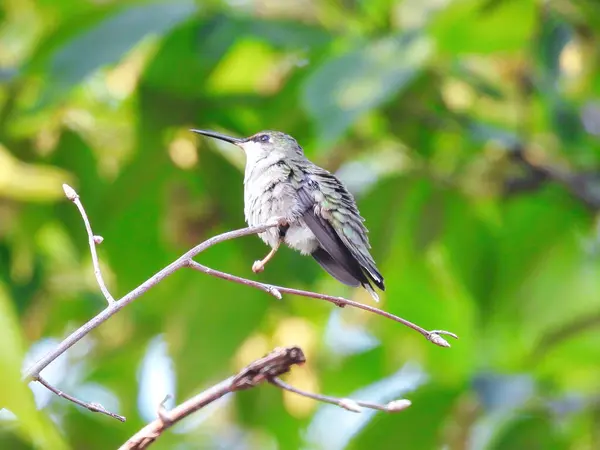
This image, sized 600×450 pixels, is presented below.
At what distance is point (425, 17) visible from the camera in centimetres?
346

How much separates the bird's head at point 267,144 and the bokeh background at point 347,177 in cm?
11

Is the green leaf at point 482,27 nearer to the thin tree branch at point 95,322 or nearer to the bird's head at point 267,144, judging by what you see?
the bird's head at point 267,144

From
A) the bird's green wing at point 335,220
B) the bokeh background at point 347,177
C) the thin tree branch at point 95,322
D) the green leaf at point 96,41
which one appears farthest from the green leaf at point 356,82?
the thin tree branch at point 95,322

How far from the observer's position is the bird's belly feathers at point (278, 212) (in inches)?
87.3

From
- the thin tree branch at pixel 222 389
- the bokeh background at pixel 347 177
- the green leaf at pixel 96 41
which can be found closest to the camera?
the thin tree branch at pixel 222 389

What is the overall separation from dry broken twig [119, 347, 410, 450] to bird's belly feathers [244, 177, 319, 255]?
84 cm

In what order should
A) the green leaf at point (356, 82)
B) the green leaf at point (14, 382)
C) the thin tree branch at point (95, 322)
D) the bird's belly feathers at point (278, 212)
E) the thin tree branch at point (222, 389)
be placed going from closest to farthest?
1. the green leaf at point (14, 382)
2. the thin tree branch at point (95, 322)
3. the thin tree branch at point (222, 389)
4. the bird's belly feathers at point (278, 212)
5. the green leaf at point (356, 82)

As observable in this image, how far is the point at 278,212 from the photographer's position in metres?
2.33

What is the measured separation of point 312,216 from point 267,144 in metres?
0.75

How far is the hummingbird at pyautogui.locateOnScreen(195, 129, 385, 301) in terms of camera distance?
80.4 inches

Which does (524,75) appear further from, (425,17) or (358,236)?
(358,236)

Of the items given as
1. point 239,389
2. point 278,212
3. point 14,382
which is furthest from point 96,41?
point 14,382

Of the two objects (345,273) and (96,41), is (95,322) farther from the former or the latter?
(96,41)

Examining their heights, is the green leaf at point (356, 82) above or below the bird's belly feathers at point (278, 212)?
above
